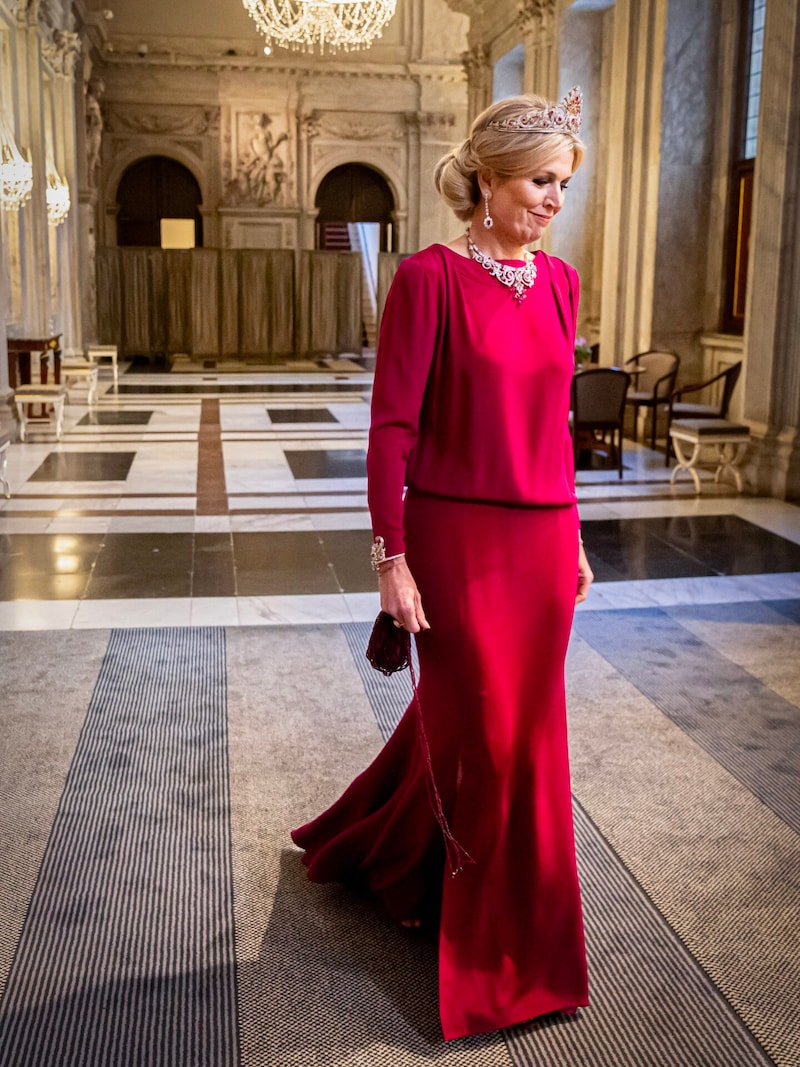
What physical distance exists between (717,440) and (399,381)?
23.2 feet

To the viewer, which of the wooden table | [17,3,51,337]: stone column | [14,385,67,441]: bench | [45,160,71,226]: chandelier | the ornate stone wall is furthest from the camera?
the ornate stone wall

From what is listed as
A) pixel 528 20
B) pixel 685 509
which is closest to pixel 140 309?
pixel 528 20

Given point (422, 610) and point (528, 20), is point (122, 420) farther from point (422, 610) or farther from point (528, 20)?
point (422, 610)

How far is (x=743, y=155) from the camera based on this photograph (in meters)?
11.4

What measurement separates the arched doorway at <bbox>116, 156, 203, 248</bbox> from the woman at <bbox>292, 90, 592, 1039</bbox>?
80.7 ft

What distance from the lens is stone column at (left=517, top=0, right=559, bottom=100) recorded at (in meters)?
15.0

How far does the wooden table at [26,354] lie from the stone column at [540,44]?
22.2 ft

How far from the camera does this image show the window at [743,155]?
11180 mm

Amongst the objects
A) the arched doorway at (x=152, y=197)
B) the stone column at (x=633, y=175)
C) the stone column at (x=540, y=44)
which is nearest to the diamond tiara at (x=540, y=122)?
the stone column at (x=633, y=175)

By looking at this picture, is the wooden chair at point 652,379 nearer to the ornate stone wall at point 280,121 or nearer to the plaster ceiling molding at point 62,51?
the plaster ceiling molding at point 62,51

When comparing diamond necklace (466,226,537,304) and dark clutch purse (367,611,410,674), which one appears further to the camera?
dark clutch purse (367,611,410,674)

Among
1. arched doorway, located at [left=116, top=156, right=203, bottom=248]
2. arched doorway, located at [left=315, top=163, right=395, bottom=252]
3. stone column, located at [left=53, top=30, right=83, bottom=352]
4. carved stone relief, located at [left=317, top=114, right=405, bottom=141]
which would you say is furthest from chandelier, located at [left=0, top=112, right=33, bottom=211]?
arched doorway, located at [left=315, top=163, right=395, bottom=252]

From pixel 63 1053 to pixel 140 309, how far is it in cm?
2128

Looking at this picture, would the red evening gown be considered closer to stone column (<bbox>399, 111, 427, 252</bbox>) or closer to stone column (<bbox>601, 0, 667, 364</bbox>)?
stone column (<bbox>601, 0, 667, 364</bbox>)
